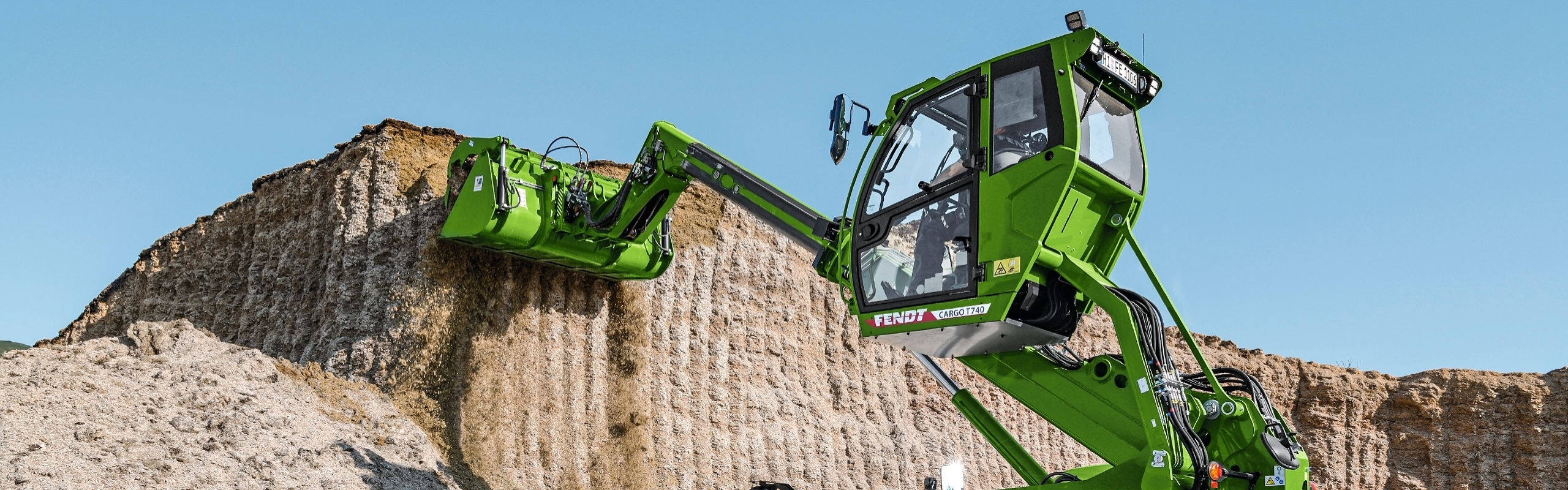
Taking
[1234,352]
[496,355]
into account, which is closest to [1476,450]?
[1234,352]

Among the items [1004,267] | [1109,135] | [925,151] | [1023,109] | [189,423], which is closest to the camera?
[1004,267]

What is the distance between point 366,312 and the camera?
12445 millimetres

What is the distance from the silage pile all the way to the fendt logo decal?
463 centimetres

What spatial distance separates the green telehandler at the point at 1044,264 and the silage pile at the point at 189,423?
4737 mm

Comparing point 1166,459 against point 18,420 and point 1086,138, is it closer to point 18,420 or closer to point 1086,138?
point 1086,138

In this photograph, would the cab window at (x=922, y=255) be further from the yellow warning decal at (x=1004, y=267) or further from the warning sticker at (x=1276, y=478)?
the warning sticker at (x=1276, y=478)

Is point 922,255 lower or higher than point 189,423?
higher

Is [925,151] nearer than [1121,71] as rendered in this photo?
No

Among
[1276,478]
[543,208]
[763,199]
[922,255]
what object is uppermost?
[543,208]

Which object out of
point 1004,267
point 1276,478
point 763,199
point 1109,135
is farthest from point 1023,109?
point 763,199

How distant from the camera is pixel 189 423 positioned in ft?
30.9

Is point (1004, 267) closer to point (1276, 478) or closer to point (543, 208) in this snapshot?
point (1276, 478)

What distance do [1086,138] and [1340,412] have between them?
724 inches

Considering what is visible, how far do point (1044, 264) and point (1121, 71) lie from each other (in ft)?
4.64
